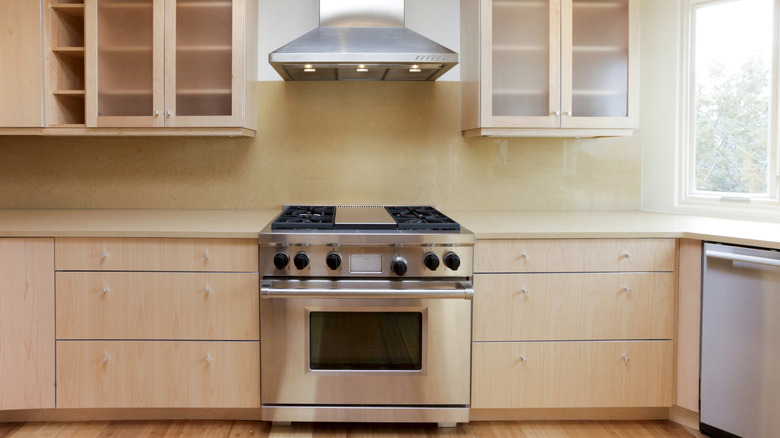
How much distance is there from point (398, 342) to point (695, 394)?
116 cm

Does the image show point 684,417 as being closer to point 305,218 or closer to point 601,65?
point 601,65

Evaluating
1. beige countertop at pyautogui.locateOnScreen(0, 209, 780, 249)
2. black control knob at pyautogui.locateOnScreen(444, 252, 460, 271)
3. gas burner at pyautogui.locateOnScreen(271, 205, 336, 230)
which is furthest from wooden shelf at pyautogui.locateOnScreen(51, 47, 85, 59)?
black control knob at pyautogui.locateOnScreen(444, 252, 460, 271)

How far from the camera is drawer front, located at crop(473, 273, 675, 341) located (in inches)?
85.0

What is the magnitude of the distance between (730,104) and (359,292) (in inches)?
78.6

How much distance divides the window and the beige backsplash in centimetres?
56

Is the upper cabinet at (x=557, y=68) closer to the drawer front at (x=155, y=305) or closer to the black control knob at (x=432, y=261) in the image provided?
the black control knob at (x=432, y=261)

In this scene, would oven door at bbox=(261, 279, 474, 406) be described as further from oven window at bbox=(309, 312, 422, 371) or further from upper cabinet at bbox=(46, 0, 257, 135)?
upper cabinet at bbox=(46, 0, 257, 135)

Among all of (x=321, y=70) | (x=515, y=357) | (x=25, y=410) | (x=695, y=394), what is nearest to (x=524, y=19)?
(x=321, y=70)

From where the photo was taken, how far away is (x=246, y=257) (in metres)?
2.12

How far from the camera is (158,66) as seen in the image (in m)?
2.44

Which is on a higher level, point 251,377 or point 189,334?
point 189,334

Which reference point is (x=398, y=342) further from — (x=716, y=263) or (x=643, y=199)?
(x=643, y=199)

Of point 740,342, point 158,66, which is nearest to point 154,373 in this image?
point 158,66

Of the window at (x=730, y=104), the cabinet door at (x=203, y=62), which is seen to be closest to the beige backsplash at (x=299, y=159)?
the cabinet door at (x=203, y=62)
